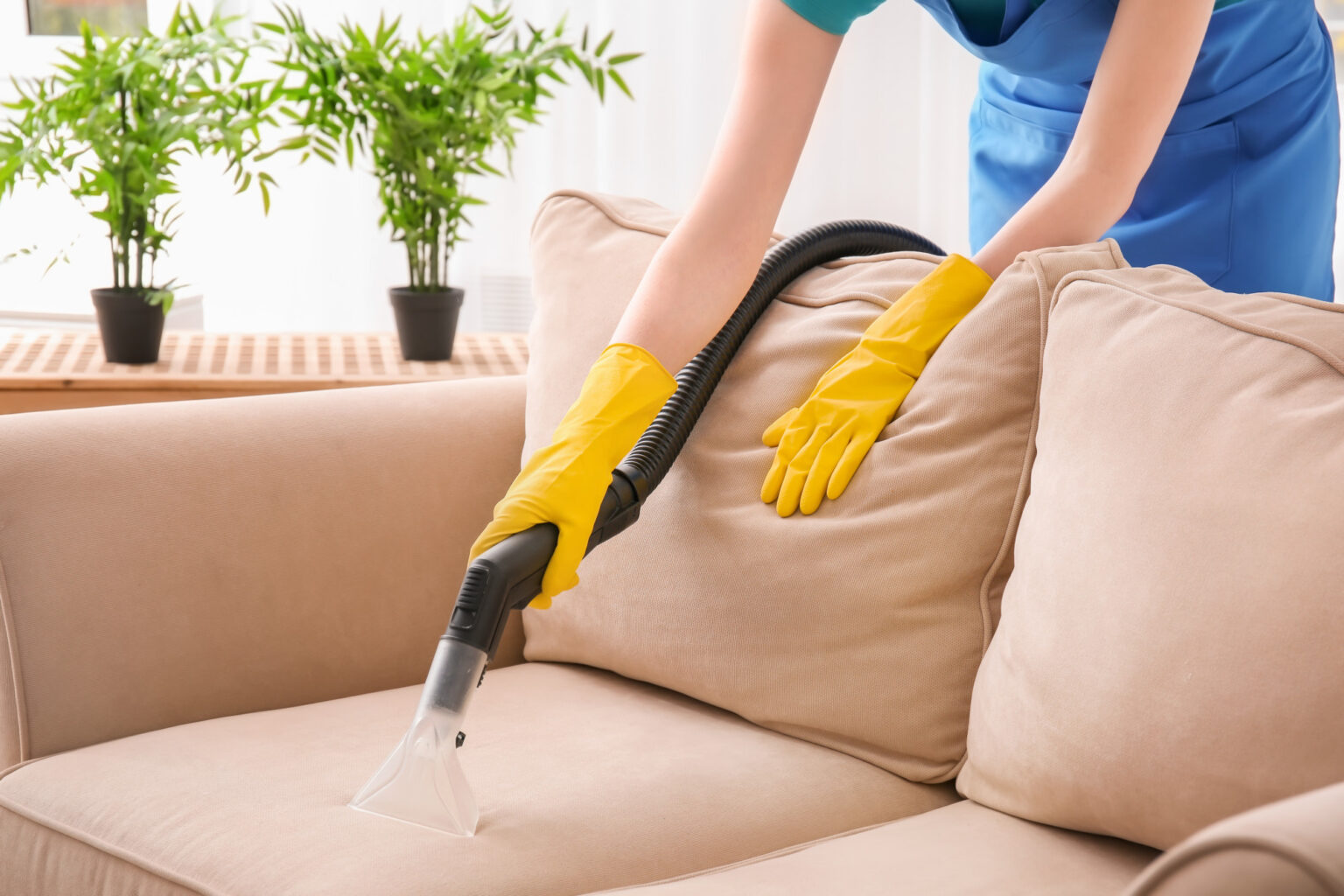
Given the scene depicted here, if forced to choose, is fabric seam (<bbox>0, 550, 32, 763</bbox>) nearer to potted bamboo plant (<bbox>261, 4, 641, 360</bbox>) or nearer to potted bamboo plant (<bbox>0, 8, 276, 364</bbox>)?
potted bamboo plant (<bbox>0, 8, 276, 364</bbox>)

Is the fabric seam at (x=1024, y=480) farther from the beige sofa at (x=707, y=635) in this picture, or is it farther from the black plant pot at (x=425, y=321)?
the black plant pot at (x=425, y=321)

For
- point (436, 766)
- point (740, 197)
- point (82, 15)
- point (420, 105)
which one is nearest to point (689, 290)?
point (740, 197)

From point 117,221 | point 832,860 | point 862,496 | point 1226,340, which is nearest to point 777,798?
point 832,860

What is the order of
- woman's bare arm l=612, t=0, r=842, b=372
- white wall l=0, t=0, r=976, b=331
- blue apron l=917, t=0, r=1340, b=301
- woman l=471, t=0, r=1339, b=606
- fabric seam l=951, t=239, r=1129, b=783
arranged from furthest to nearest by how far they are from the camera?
white wall l=0, t=0, r=976, b=331 < blue apron l=917, t=0, r=1340, b=301 < woman's bare arm l=612, t=0, r=842, b=372 < woman l=471, t=0, r=1339, b=606 < fabric seam l=951, t=239, r=1129, b=783

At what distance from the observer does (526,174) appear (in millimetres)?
2840

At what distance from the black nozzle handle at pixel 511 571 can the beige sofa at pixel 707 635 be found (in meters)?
0.10

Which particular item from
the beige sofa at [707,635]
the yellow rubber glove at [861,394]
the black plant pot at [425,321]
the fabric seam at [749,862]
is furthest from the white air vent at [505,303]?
the fabric seam at [749,862]

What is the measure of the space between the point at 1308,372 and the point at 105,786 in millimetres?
938

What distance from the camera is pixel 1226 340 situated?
0.87 m

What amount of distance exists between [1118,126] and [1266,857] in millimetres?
866

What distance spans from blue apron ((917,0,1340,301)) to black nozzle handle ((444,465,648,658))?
26.4 inches

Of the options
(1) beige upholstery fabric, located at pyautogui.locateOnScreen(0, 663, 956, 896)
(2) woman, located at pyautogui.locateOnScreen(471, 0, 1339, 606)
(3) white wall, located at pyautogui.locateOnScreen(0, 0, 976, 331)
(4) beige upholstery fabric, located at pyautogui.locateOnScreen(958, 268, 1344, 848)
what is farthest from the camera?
(3) white wall, located at pyautogui.locateOnScreen(0, 0, 976, 331)

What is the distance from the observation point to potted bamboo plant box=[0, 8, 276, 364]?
5.80 ft

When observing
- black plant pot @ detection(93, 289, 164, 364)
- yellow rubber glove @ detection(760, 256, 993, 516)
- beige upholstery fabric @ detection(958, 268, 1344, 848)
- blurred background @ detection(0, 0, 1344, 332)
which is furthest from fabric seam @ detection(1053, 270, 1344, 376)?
blurred background @ detection(0, 0, 1344, 332)
